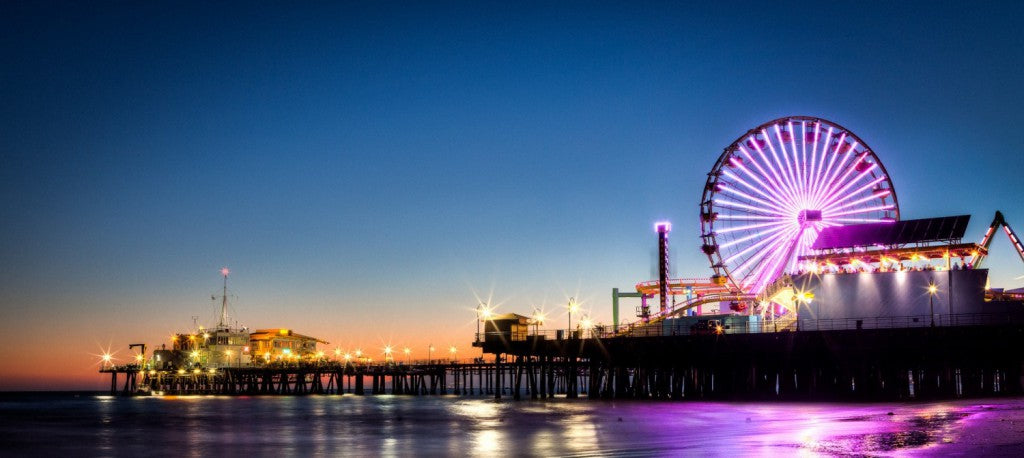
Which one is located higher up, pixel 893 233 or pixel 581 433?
pixel 893 233

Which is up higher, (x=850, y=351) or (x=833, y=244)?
(x=833, y=244)

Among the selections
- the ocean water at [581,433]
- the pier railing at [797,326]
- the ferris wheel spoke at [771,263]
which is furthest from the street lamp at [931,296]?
the ocean water at [581,433]

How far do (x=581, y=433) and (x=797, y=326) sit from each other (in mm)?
34938

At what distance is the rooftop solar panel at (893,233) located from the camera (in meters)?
67.3

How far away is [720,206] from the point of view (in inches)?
3059

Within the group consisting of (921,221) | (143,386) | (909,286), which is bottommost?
(143,386)

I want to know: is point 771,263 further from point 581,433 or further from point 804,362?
point 581,433

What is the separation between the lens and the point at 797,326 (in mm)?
66125

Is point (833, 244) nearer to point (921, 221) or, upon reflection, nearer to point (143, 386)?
point (921, 221)

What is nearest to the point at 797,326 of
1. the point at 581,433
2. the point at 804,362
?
the point at 804,362

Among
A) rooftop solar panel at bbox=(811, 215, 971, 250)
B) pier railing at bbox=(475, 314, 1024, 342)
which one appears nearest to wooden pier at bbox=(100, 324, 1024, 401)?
pier railing at bbox=(475, 314, 1024, 342)

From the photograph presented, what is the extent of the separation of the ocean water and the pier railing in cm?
1386

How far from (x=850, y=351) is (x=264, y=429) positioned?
36.0m

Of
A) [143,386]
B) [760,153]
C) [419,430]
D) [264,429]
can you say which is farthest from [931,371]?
[143,386]
